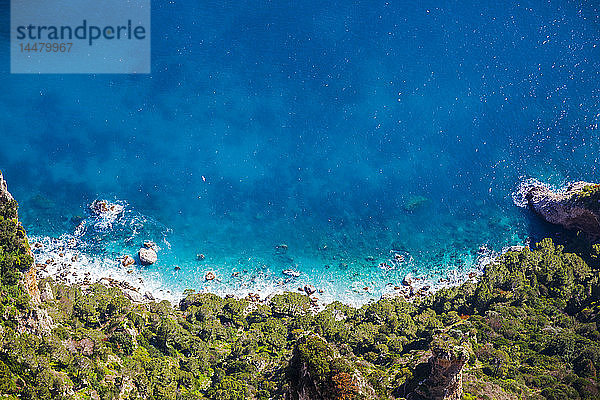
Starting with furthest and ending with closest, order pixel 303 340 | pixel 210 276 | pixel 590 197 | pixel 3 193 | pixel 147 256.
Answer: pixel 210 276 → pixel 147 256 → pixel 590 197 → pixel 3 193 → pixel 303 340

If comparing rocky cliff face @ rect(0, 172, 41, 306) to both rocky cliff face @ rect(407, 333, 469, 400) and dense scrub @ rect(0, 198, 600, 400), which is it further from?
rocky cliff face @ rect(407, 333, 469, 400)

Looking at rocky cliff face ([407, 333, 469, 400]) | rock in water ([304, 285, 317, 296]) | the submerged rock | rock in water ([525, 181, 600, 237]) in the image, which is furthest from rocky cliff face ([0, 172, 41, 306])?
rock in water ([525, 181, 600, 237])

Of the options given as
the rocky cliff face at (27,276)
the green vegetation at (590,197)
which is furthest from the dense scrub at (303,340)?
the green vegetation at (590,197)

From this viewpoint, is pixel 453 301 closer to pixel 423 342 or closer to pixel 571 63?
pixel 423 342

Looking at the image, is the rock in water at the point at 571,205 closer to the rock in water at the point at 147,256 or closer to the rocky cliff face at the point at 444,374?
the rocky cliff face at the point at 444,374

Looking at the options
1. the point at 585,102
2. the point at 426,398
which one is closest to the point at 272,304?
the point at 426,398

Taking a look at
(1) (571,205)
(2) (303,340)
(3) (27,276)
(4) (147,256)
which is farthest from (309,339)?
(1) (571,205)

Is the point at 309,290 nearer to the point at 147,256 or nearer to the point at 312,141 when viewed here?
the point at 147,256
